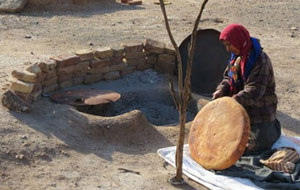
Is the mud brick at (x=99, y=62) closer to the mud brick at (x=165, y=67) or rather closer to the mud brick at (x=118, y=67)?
the mud brick at (x=118, y=67)

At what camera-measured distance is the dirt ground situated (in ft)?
17.8

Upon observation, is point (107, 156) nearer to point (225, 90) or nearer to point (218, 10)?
point (225, 90)

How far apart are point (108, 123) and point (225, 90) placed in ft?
4.17

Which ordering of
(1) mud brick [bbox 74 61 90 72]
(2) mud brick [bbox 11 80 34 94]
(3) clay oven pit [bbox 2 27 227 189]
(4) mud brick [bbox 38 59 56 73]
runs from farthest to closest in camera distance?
1. (1) mud brick [bbox 74 61 90 72]
2. (4) mud brick [bbox 38 59 56 73]
3. (2) mud brick [bbox 11 80 34 94]
4. (3) clay oven pit [bbox 2 27 227 189]

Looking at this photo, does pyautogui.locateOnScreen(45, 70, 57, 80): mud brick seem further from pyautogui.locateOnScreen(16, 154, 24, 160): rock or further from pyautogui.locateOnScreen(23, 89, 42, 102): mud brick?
pyautogui.locateOnScreen(16, 154, 24, 160): rock

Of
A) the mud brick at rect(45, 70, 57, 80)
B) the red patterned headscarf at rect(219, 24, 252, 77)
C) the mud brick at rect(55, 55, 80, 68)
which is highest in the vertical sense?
the red patterned headscarf at rect(219, 24, 252, 77)

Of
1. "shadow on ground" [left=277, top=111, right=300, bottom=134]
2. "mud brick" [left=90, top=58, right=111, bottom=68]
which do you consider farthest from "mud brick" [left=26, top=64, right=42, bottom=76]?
"shadow on ground" [left=277, top=111, right=300, bottom=134]

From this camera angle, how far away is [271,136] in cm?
588

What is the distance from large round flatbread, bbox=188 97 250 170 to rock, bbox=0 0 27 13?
23.0ft

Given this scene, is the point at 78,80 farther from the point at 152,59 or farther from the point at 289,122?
the point at 289,122

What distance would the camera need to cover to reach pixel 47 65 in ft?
22.6

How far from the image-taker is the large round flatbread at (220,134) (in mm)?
5316

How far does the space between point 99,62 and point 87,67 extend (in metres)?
0.18

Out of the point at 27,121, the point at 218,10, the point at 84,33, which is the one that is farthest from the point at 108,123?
the point at 218,10
